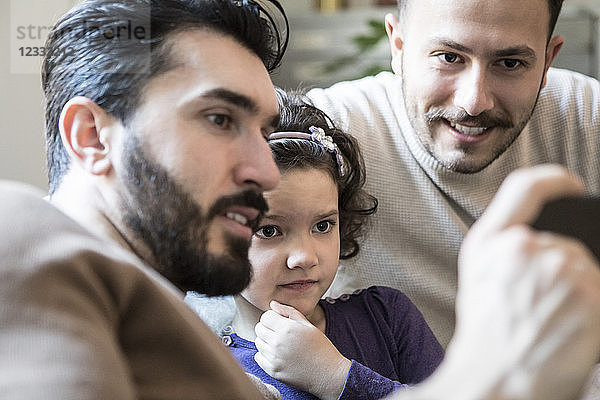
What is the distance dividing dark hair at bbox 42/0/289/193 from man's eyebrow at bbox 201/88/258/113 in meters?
0.06

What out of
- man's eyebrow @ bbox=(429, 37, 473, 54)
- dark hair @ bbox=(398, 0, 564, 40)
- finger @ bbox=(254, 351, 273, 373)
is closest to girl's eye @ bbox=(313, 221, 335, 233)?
finger @ bbox=(254, 351, 273, 373)

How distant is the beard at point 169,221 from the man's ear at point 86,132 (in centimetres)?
4

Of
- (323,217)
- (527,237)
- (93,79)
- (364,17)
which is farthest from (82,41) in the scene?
(364,17)

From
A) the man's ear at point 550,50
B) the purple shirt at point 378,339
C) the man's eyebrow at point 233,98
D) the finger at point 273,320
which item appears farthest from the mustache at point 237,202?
the man's ear at point 550,50

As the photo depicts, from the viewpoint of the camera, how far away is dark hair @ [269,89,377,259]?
142cm

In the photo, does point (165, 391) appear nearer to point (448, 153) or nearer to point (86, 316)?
point (86, 316)

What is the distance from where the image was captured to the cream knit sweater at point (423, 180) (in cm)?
173

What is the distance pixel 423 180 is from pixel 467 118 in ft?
0.61

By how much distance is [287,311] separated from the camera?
1318mm

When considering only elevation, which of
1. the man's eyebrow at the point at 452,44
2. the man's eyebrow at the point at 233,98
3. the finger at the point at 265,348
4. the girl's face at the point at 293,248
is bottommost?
the finger at the point at 265,348

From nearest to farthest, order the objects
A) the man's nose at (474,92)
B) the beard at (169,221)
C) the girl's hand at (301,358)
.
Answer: the beard at (169,221), the girl's hand at (301,358), the man's nose at (474,92)

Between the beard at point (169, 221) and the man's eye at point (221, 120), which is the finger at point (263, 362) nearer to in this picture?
the beard at point (169, 221)

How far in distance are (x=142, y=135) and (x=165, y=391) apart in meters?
0.34

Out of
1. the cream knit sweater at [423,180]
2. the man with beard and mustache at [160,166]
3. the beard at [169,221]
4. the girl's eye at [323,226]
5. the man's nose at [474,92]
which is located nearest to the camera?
the man with beard and mustache at [160,166]
